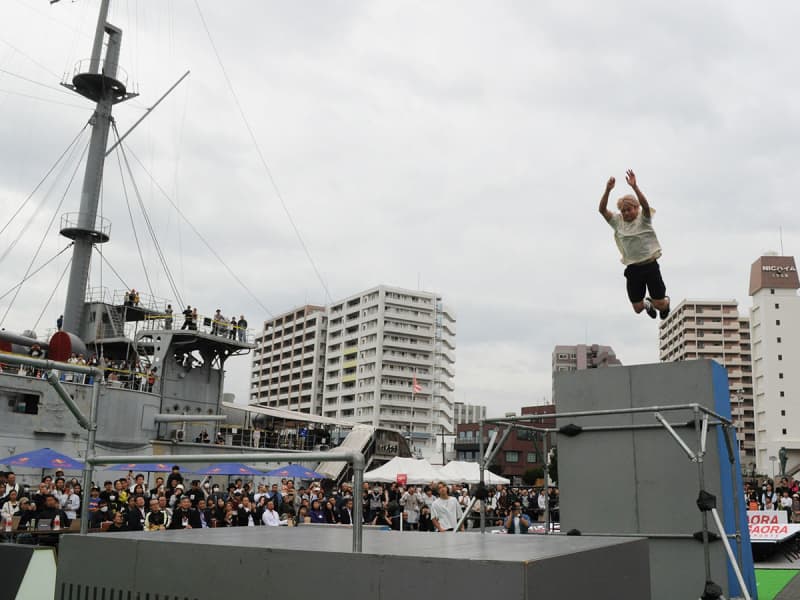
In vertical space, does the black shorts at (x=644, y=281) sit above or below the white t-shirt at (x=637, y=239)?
below

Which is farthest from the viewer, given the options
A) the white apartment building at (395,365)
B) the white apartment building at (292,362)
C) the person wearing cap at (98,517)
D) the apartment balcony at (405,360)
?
the white apartment building at (292,362)

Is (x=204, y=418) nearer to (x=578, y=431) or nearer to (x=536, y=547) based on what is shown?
(x=578, y=431)

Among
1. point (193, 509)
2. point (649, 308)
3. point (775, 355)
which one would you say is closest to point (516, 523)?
point (649, 308)

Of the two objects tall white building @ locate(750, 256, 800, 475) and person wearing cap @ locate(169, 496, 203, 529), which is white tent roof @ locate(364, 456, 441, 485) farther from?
tall white building @ locate(750, 256, 800, 475)

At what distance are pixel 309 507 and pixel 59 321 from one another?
22.1 meters

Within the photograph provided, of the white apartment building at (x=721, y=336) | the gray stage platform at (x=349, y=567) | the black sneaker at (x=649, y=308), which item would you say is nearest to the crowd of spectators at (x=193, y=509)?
the black sneaker at (x=649, y=308)

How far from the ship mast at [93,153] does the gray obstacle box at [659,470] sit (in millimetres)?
29730

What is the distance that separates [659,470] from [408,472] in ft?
71.5

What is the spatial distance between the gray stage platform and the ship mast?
31.9 metres

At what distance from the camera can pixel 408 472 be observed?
29281mm

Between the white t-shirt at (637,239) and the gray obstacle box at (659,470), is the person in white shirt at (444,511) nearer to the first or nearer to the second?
the gray obstacle box at (659,470)

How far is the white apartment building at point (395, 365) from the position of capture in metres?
106

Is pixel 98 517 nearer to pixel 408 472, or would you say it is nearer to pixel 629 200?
pixel 629 200

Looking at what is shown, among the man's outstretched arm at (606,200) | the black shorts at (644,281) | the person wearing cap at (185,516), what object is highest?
the man's outstretched arm at (606,200)
